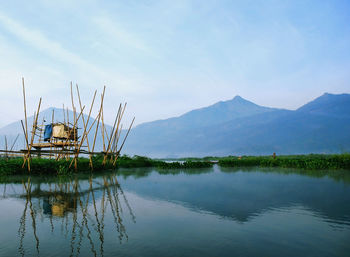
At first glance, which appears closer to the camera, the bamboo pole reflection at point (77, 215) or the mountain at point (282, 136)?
the bamboo pole reflection at point (77, 215)

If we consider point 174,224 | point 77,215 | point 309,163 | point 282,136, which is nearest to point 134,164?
point 309,163

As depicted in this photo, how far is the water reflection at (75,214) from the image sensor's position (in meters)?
4.43

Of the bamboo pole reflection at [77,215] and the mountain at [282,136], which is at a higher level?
A: the mountain at [282,136]

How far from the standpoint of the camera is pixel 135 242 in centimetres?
430

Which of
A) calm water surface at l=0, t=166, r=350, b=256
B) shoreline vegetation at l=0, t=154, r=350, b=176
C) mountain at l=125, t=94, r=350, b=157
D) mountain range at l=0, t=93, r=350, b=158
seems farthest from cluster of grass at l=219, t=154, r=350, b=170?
mountain at l=125, t=94, r=350, b=157

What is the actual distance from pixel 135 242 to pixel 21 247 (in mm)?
1813

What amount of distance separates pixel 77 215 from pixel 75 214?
0.45ft

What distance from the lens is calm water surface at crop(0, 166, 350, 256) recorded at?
13.2 feet

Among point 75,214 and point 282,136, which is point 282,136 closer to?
point 282,136

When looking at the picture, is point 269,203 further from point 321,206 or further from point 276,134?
point 276,134

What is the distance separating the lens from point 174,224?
5480 mm

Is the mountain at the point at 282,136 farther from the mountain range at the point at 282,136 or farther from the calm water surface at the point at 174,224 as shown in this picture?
the calm water surface at the point at 174,224

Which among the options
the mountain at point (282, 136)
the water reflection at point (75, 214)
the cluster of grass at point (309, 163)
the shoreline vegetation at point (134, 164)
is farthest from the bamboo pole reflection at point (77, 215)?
the mountain at point (282, 136)

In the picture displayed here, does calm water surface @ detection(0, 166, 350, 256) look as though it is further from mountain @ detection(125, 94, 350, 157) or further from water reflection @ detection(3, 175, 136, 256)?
mountain @ detection(125, 94, 350, 157)
